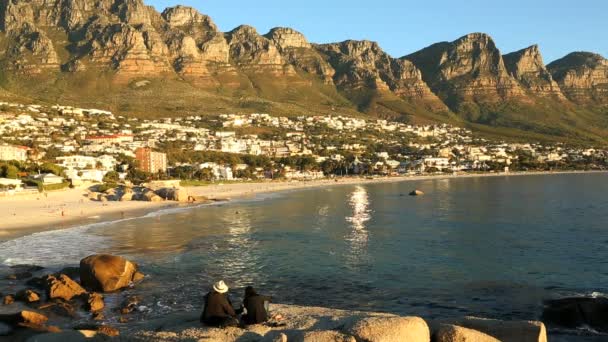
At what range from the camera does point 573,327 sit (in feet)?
61.6

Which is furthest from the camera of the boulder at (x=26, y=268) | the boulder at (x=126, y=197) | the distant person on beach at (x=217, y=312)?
the boulder at (x=126, y=197)

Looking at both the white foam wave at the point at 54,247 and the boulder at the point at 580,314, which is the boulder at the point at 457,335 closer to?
the boulder at the point at 580,314

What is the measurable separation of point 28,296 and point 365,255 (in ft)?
63.2

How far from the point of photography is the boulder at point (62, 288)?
72.4 feet

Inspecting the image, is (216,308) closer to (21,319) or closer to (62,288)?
(21,319)

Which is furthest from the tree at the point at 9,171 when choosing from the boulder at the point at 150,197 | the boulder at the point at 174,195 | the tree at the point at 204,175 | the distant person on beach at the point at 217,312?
the distant person on beach at the point at 217,312

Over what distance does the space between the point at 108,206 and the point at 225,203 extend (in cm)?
1706

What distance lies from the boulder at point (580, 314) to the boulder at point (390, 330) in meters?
9.70

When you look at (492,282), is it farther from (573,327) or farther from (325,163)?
(325,163)

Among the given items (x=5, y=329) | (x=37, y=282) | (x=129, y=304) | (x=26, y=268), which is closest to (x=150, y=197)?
(x=26, y=268)

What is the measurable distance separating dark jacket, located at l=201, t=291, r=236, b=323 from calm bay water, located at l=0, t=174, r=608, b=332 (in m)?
7.93

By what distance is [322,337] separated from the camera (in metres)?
11.2

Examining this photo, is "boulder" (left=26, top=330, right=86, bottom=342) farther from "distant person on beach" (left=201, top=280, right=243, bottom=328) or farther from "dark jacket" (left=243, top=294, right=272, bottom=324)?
"dark jacket" (left=243, top=294, right=272, bottom=324)

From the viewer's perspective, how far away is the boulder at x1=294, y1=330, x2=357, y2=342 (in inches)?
438
